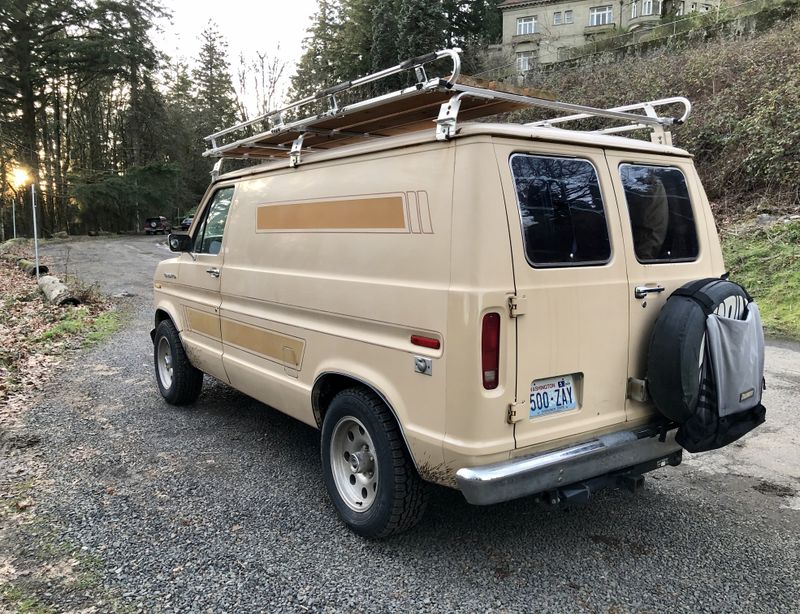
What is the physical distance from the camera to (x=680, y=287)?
128 inches

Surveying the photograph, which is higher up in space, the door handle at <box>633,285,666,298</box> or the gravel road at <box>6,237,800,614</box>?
the door handle at <box>633,285,666,298</box>

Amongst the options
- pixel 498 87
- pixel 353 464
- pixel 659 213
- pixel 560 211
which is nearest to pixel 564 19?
pixel 659 213

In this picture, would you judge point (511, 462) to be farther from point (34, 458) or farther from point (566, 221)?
point (34, 458)

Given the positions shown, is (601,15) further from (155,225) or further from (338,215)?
(338,215)

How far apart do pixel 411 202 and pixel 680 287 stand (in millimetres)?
1594

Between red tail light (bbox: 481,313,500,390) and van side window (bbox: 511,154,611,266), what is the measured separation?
38 cm

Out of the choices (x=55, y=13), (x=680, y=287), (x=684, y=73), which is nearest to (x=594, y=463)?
(x=680, y=287)

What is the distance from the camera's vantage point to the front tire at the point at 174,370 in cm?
551

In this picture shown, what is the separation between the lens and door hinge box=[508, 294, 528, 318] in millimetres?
2664

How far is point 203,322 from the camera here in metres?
4.99

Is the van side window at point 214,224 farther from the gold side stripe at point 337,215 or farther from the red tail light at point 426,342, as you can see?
the red tail light at point 426,342

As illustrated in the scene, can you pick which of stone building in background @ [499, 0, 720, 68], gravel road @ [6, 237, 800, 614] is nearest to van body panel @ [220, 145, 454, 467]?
gravel road @ [6, 237, 800, 614]

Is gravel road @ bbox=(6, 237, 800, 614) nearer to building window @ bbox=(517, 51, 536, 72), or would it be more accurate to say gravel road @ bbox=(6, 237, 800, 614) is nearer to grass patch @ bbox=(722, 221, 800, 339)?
grass patch @ bbox=(722, 221, 800, 339)

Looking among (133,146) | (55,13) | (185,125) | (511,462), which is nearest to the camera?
(511,462)
